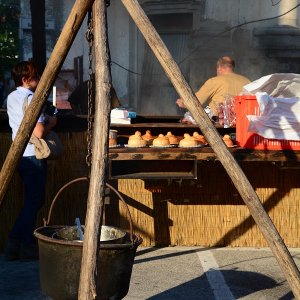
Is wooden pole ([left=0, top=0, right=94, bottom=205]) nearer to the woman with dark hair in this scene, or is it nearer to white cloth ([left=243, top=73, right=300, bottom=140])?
the woman with dark hair

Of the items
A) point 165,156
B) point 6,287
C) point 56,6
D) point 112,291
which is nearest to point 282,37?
point 56,6

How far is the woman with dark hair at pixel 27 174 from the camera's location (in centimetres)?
703

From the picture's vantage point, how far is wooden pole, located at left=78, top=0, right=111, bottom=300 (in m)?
4.52

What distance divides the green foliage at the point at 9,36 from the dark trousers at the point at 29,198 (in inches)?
580

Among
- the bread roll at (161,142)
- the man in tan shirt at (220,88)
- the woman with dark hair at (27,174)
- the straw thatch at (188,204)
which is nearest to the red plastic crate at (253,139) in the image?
the straw thatch at (188,204)

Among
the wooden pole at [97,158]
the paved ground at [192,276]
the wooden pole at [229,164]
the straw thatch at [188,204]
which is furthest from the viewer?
the straw thatch at [188,204]

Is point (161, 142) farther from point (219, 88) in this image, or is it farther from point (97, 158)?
point (97, 158)

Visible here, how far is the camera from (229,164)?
16.1 feet

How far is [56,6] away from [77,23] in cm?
1226

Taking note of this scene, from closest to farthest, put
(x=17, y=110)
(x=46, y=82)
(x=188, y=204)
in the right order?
(x=46, y=82) → (x=17, y=110) → (x=188, y=204)

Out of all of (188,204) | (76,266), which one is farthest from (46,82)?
(188,204)

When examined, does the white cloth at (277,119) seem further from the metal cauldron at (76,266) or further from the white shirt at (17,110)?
the metal cauldron at (76,266)

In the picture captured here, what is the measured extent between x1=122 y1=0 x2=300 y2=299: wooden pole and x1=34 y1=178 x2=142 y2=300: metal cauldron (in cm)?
73

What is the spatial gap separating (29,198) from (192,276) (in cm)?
162
